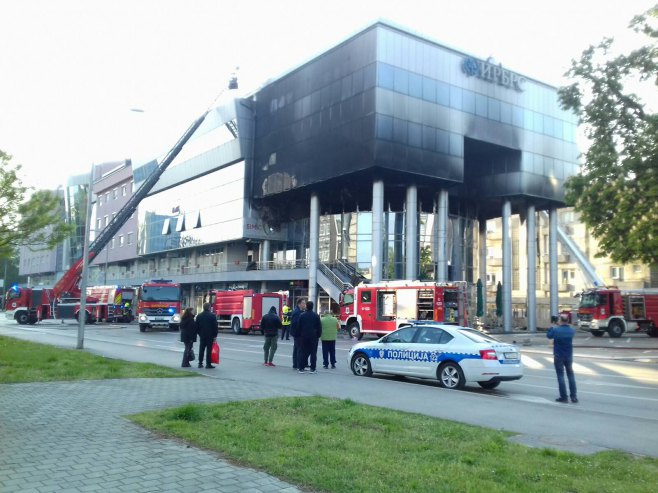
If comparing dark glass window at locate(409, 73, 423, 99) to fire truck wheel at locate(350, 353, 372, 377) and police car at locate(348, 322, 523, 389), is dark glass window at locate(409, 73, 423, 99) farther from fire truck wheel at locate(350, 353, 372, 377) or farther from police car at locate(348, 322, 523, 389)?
police car at locate(348, 322, 523, 389)

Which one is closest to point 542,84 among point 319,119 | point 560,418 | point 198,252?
point 319,119

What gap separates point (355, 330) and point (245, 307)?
26.5ft

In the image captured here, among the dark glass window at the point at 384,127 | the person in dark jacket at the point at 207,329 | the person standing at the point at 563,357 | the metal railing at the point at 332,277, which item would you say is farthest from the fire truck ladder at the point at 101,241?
the person standing at the point at 563,357

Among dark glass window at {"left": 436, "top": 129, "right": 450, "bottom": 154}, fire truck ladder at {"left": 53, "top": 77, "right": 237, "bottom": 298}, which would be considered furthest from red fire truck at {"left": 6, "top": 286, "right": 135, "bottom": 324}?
dark glass window at {"left": 436, "top": 129, "right": 450, "bottom": 154}

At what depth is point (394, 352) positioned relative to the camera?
45.5ft

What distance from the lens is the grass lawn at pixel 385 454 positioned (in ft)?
17.6

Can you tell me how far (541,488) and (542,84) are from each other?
49097 millimetres

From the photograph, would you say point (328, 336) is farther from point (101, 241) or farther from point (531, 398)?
point (101, 241)

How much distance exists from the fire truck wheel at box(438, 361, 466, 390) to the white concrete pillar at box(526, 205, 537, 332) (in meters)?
37.6

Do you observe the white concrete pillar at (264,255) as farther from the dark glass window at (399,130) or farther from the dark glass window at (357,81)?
the dark glass window at (399,130)

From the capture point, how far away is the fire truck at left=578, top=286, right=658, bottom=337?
38625mm

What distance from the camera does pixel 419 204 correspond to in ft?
153

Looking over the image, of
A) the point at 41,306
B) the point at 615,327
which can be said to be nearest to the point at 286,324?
the point at 615,327

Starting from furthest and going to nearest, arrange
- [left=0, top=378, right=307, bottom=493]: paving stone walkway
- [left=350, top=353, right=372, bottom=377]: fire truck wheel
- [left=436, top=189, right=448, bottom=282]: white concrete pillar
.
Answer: [left=436, top=189, right=448, bottom=282]: white concrete pillar, [left=350, top=353, right=372, bottom=377]: fire truck wheel, [left=0, top=378, right=307, bottom=493]: paving stone walkway
